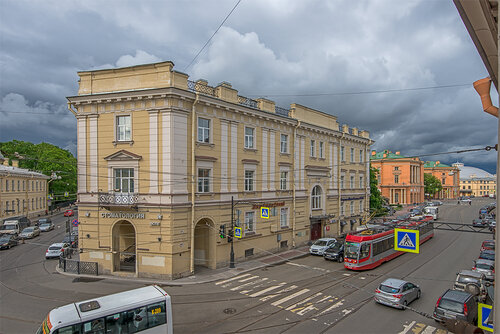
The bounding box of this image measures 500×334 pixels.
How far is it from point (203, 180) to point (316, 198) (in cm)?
1633

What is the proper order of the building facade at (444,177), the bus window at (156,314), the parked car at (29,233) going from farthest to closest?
the building facade at (444,177), the parked car at (29,233), the bus window at (156,314)

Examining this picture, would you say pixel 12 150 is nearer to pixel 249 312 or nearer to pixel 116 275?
pixel 116 275

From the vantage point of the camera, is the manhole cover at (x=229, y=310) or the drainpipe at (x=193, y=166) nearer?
the manhole cover at (x=229, y=310)

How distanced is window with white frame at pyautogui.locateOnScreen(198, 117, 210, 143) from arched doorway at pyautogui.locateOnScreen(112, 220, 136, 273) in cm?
883

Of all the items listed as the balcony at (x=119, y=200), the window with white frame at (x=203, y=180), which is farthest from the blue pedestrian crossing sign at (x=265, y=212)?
the balcony at (x=119, y=200)

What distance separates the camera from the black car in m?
25.8

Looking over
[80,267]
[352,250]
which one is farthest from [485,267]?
[80,267]

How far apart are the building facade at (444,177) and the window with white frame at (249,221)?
4681 inches

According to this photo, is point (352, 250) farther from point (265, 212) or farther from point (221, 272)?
point (221, 272)

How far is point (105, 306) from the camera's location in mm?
10453

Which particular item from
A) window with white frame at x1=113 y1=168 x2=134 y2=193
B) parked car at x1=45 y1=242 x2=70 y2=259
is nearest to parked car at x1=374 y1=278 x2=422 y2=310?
window with white frame at x1=113 y1=168 x2=134 y2=193

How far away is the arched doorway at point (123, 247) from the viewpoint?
71.5 feet

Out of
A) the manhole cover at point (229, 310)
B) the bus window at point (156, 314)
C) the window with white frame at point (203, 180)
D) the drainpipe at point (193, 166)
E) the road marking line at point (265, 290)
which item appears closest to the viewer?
the bus window at point (156, 314)

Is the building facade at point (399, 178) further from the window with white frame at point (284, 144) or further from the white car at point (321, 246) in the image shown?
the window with white frame at point (284, 144)
